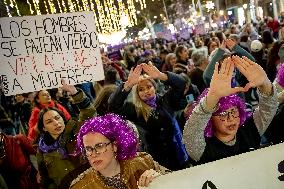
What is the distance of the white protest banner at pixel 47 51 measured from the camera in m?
4.49

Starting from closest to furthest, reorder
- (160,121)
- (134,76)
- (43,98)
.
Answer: (134,76), (160,121), (43,98)

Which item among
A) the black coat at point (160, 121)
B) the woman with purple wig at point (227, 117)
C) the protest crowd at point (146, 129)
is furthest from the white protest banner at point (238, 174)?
the black coat at point (160, 121)

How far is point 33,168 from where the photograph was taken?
498 centimetres

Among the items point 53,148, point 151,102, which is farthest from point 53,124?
point 151,102

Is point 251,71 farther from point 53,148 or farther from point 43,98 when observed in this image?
point 43,98

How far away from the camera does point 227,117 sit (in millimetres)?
3012

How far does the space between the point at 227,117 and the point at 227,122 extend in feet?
0.12

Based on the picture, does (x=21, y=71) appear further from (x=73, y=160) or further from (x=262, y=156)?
(x=262, y=156)

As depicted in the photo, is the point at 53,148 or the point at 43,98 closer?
the point at 53,148

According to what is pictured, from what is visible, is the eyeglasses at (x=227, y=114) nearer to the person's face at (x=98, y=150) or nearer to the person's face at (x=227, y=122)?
the person's face at (x=227, y=122)

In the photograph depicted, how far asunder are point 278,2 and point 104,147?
34.5 meters

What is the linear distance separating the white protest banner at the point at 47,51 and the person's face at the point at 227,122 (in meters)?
2.01

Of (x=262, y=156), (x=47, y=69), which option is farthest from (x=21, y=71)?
(x=262, y=156)

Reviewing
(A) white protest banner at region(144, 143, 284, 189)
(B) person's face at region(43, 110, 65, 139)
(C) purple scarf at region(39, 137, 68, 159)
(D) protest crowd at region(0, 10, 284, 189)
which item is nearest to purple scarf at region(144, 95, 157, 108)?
(D) protest crowd at region(0, 10, 284, 189)
